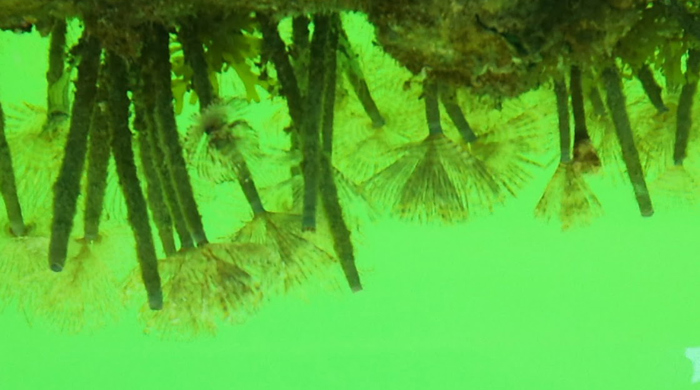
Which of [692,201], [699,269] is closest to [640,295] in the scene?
[699,269]

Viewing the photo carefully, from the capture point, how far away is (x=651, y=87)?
153cm

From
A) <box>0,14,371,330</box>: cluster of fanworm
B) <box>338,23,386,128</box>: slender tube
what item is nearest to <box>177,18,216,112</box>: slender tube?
<box>0,14,371,330</box>: cluster of fanworm

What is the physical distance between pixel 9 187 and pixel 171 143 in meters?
0.48

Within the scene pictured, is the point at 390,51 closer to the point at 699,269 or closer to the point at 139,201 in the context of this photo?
the point at 139,201

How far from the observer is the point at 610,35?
4.03 ft

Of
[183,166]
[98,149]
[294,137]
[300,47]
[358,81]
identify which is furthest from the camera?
[358,81]

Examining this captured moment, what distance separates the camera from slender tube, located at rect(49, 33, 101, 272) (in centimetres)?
127

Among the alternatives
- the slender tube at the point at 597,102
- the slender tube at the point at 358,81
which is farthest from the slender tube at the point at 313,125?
the slender tube at the point at 597,102

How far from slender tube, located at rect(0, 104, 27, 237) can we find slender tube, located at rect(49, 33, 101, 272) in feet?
0.86

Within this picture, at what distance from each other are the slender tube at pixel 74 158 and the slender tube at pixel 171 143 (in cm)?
13

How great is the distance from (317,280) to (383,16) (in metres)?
0.52

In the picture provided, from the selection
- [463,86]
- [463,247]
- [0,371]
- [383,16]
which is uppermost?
[383,16]

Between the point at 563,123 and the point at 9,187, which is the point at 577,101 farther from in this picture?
the point at 9,187

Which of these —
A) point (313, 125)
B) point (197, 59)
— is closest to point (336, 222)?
point (313, 125)
